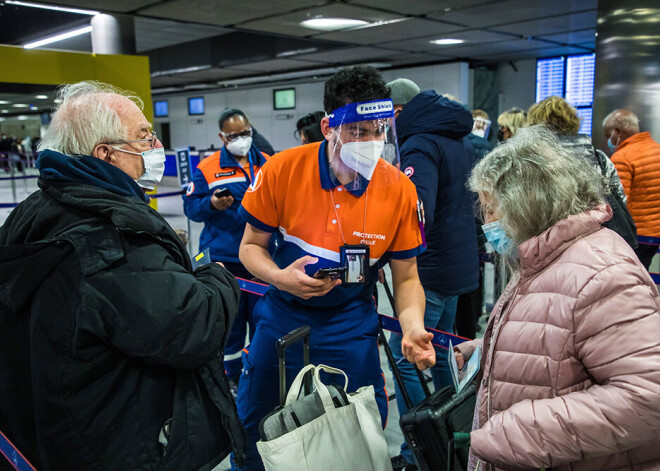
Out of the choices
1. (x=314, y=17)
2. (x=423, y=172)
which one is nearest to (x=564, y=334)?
(x=423, y=172)

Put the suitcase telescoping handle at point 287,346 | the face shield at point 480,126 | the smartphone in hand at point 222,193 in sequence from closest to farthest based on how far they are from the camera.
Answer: the suitcase telescoping handle at point 287,346 → the smartphone in hand at point 222,193 → the face shield at point 480,126

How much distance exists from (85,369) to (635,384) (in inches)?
47.6

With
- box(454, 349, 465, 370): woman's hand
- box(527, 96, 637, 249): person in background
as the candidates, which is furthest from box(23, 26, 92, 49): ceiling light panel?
box(454, 349, 465, 370): woman's hand

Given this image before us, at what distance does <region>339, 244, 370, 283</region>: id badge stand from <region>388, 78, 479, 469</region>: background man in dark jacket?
0.85 metres

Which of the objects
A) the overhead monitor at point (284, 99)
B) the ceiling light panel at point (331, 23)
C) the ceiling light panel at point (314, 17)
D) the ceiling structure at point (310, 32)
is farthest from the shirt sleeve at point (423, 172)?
the overhead monitor at point (284, 99)

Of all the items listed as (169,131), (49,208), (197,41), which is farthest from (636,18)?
(169,131)

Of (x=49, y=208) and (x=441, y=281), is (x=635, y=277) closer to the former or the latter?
(x=49, y=208)

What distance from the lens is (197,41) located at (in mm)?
11367

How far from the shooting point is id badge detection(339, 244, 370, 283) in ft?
5.92

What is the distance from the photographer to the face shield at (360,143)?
185cm

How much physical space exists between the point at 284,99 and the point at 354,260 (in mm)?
14918

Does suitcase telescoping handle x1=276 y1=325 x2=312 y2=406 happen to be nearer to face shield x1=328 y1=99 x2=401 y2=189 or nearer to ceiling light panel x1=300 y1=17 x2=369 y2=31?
face shield x1=328 y1=99 x2=401 y2=189

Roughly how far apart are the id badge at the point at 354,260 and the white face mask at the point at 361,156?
267mm

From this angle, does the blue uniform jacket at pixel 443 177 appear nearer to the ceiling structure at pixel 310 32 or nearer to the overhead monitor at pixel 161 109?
the ceiling structure at pixel 310 32
